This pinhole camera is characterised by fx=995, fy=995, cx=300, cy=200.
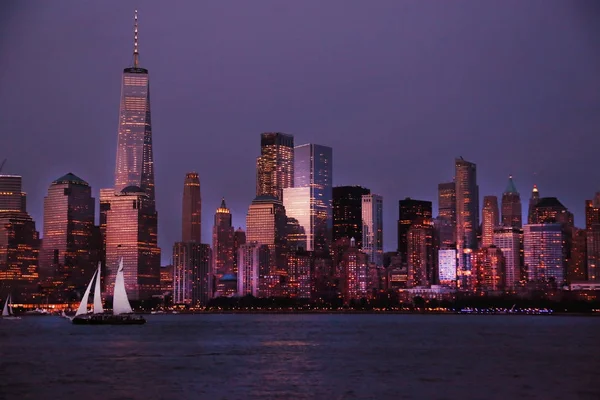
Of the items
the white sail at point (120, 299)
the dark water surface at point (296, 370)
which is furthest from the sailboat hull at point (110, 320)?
the dark water surface at point (296, 370)

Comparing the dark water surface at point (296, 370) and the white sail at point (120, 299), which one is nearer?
the dark water surface at point (296, 370)

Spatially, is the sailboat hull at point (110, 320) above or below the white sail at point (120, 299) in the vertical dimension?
below

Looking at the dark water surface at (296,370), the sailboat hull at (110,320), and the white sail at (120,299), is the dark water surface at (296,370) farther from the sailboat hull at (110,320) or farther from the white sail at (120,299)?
the sailboat hull at (110,320)

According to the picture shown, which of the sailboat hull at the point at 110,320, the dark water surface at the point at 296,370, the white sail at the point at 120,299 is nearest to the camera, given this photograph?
the dark water surface at the point at 296,370

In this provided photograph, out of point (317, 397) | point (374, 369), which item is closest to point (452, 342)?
point (374, 369)

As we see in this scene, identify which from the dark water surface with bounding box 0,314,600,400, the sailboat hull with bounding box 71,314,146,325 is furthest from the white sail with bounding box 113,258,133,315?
the dark water surface with bounding box 0,314,600,400

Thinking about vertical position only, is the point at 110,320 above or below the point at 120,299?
below

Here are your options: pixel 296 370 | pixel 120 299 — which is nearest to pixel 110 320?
pixel 120 299

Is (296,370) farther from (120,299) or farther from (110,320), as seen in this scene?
(110,320)

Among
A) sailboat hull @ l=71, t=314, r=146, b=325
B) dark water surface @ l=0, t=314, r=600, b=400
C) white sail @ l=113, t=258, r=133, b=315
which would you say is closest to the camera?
dark water surface @ l=0, t=314, r=600, b=400

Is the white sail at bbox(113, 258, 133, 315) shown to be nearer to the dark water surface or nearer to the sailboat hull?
the sailboat hull

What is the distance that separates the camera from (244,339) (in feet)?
470

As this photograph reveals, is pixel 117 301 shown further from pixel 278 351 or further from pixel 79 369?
pixel 79 369

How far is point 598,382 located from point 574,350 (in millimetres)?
40501
